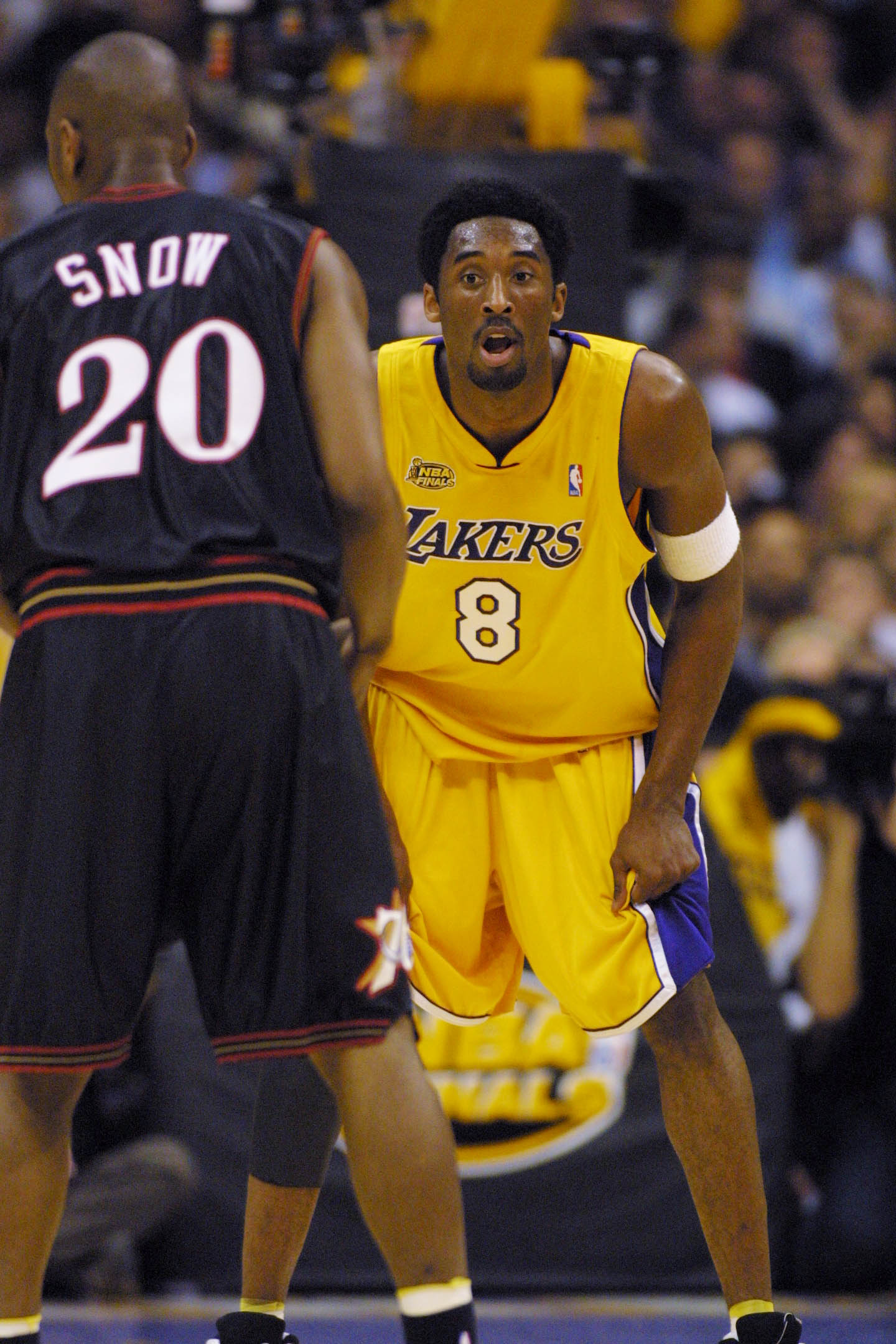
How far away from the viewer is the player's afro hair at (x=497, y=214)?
3373mm

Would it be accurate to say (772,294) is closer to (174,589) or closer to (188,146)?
(188,146)

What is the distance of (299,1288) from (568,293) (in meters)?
2.76

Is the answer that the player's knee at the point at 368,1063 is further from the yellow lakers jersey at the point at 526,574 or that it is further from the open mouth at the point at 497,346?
the open mouth at the point at 497,346

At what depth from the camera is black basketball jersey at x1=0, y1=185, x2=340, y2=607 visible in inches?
104

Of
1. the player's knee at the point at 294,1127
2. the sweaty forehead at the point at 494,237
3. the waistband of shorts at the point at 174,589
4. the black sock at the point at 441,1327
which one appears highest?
the sweaty forehead at the point at 494,237

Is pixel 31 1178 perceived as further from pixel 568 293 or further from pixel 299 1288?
pixel 568 293

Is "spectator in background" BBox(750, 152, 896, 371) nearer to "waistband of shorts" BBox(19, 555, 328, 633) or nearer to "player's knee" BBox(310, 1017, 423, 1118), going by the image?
"waistband of shorts" BBox(19, 555, 328, 633)

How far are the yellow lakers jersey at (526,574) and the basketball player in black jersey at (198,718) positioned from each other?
65 centimetres

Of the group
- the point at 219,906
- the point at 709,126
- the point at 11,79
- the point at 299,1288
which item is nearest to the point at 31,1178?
the point at 219,906

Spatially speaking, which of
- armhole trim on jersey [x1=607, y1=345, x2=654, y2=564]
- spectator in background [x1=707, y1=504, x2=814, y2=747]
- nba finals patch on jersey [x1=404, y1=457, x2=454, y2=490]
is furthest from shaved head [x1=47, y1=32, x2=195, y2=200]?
spectator in background [x1=707, y1=504, x2=814, y2=747]

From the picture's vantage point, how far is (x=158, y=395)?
104 inches

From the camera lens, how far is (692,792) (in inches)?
137

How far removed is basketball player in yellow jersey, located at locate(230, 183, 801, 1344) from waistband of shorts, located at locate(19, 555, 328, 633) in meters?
0.75

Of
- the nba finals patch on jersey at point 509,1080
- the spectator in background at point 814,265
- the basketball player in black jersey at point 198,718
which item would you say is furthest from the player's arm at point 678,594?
the spectator in background at point 814,265
